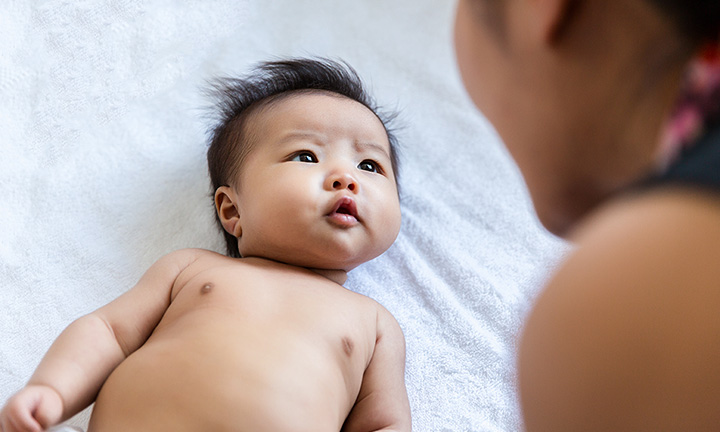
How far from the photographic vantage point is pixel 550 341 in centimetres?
61

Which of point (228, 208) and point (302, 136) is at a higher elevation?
point (302, 136)

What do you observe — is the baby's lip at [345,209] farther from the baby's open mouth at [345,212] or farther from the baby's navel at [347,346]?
the baby's navel at [347,346]

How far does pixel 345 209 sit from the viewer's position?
113 cm

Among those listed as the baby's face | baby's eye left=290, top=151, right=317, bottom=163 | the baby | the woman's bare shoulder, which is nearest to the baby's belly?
the baby

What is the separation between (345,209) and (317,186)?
6cm

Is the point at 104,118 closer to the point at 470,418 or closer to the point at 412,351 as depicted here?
the point at 412,351

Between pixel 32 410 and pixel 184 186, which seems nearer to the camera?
pixel 32 410

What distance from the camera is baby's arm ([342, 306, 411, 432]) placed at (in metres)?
1.04

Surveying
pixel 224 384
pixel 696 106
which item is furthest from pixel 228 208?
pixel 696 106

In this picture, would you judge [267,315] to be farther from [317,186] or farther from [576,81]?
[576,81]

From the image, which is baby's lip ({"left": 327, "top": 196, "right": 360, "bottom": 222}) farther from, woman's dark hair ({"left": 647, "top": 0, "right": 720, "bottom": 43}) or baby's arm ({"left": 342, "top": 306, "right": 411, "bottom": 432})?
woman's dark hair ({"left": 647, "top": 0, "right": 720, "bottom": 43})

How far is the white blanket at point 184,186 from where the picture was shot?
1216 mm

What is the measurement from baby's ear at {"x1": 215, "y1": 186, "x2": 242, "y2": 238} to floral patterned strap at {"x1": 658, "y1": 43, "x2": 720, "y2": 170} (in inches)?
31.2

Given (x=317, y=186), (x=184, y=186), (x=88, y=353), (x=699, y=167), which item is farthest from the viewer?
(x=184, y=186)
